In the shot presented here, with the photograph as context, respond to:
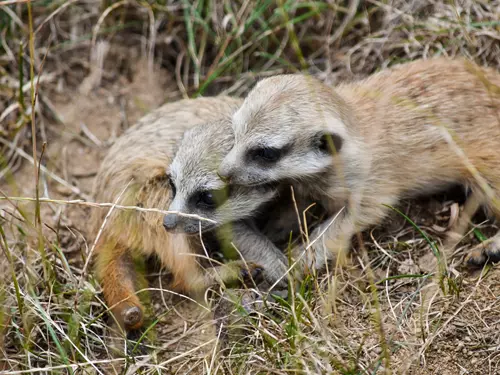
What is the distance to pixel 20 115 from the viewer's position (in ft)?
15.0

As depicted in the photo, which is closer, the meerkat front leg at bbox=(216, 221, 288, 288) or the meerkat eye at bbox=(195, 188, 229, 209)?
the meerkat eye at bbox=(195, 188, 229, 209)

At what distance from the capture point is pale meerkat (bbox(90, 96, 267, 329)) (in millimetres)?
3494

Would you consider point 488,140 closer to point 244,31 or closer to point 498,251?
point 498,251

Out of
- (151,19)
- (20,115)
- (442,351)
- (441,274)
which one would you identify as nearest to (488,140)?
(441,274)

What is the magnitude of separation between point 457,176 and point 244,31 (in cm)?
185

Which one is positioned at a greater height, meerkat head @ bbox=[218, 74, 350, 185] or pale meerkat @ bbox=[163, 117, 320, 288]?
meerkat head @ bbox=[218, 74, 350, 185]

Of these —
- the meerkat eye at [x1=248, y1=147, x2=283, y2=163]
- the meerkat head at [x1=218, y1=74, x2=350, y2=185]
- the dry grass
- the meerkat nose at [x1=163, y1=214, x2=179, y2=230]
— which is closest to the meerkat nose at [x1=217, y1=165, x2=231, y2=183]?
the meerkat head at [x1=218, y1=74, x2=350, y2=185]

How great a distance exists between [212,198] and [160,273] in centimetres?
57

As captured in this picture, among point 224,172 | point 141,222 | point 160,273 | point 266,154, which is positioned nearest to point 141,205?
point 141,222

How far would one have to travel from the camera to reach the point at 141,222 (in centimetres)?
366

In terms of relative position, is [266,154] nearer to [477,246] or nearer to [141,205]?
[141,205]

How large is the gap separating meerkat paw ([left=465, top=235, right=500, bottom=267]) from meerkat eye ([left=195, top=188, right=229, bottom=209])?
1.25m

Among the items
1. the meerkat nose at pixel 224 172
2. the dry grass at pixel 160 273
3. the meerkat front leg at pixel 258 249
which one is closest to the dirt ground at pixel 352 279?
the dry grass at pixel 160 273

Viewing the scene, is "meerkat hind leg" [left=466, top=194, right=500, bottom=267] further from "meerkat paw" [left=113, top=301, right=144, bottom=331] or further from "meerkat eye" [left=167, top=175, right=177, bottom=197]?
"meerkat paw" [left=113, top=301, right=144, bottom=331]
